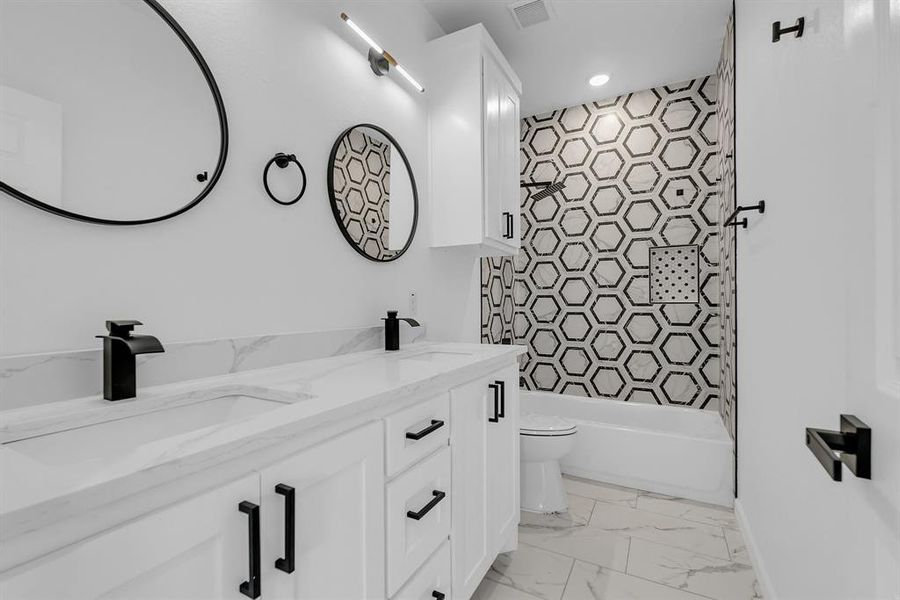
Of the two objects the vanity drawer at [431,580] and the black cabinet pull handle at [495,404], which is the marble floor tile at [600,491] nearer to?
the black cabinet pull handle at [495,404]

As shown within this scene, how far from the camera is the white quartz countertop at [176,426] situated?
0.48 metres

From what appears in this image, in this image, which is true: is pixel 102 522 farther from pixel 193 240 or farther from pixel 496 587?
pixel 496 587

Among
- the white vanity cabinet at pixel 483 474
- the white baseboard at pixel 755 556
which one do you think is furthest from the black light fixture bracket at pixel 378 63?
the white baseboard at pixel 755 556

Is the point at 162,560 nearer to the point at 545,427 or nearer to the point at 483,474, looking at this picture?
the point at 483,474

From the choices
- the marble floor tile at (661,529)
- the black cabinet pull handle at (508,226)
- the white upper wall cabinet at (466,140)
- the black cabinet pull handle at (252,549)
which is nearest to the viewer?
the black cabinet pull handle at (252,549)

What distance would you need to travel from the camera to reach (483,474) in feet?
4.99

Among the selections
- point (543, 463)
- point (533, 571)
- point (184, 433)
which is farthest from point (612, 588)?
point (184, 433)

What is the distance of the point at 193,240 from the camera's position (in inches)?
45.4

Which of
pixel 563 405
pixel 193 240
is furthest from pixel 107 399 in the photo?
pixel 563 405

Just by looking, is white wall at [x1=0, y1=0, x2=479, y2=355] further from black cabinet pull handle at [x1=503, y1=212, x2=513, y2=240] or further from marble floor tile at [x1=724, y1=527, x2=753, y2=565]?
marble floor tile at [x1=724, y1=527, x2=753, y2=565]

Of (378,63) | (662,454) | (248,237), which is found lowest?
(662,454)

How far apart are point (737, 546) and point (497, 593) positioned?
1.18 meters

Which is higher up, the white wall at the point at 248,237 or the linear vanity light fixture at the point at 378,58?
the linear vanity light fixture at the point at 378,58

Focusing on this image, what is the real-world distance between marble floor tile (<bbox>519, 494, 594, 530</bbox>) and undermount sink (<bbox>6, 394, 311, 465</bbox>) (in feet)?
5.42
